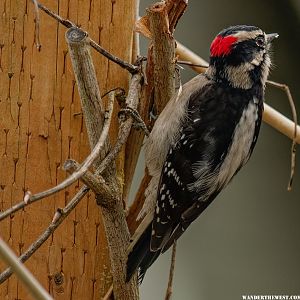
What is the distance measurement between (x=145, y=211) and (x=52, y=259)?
346mm

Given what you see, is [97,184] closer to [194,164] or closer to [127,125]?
[127,125]

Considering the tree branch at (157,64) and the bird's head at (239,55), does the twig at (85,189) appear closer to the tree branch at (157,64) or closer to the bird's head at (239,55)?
the tree branch at (157,64)

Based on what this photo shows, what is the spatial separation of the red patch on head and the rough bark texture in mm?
445

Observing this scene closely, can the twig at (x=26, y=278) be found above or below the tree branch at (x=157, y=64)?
below

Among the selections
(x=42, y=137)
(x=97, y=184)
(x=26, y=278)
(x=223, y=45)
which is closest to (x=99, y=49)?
(x=42, y=137)

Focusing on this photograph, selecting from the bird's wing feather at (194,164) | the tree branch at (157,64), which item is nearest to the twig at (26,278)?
the tree branch at (157,64)

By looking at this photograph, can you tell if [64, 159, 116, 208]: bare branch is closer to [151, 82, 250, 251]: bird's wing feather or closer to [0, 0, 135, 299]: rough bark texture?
[0, 0, 135, 299]: rough bark texture

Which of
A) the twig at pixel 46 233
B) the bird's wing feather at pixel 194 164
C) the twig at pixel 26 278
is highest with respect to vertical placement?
the bird's wing feather at pixel 194 164

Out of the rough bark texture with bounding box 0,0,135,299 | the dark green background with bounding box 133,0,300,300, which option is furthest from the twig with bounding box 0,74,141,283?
the dark green background with bounding box 133,0,300,300

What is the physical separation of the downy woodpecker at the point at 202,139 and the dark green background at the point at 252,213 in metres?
1.59

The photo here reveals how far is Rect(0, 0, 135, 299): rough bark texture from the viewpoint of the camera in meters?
2.40

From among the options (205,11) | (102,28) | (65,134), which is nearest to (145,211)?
(65,134)

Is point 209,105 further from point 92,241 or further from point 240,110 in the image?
point 92,241

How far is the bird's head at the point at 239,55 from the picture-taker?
8.81ft
